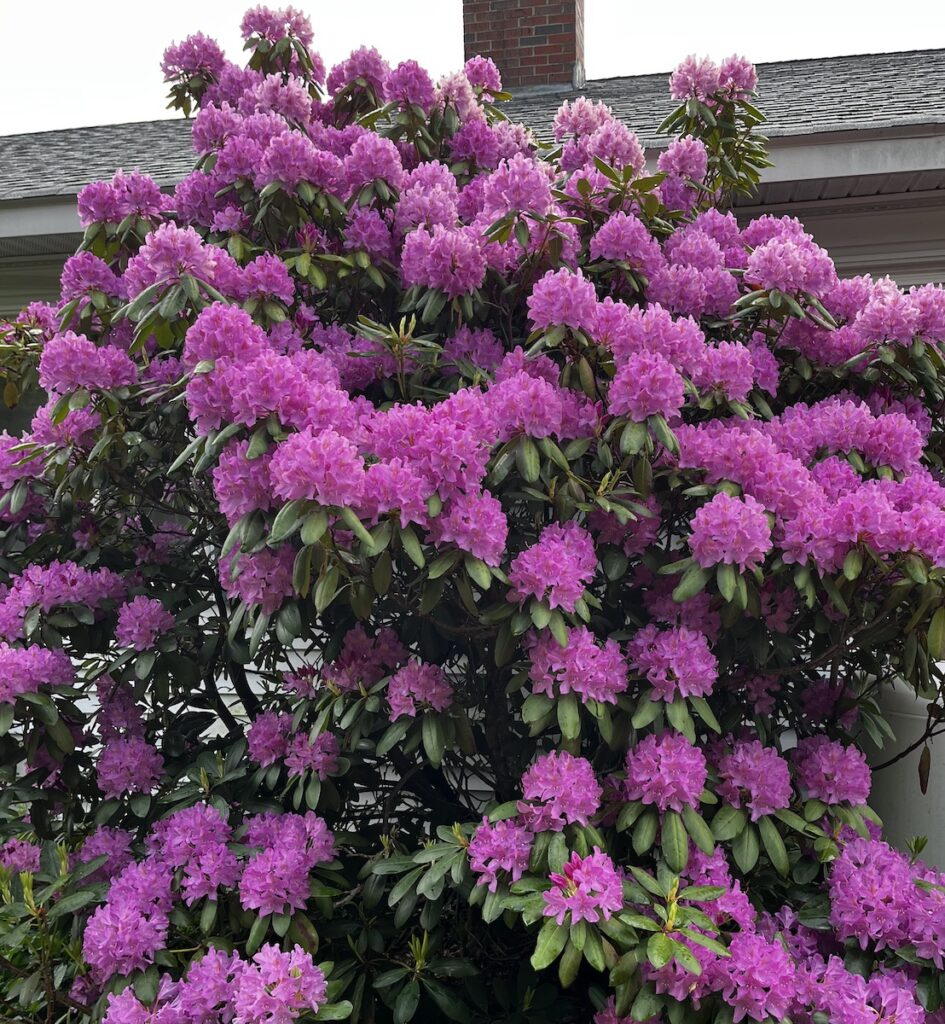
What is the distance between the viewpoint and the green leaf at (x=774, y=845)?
1.90 metres

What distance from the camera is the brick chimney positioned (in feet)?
20.6

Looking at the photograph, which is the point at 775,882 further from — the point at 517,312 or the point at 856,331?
the point at 517,312

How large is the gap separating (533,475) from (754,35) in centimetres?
2110

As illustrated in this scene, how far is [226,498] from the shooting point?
1777mm

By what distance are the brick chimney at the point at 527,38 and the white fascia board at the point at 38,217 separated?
3.39 m

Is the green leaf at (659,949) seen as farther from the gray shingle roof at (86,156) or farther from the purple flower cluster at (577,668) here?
the gray shingle roof at (86,156)

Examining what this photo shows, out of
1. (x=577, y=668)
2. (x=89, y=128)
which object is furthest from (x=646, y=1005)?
(x=89, y=128)

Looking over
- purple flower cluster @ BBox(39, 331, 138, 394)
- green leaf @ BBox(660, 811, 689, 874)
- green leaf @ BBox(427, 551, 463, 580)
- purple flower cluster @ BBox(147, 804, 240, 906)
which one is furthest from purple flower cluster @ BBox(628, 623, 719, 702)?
purple flower cluster @ BBox(39, 331, 138, 394)

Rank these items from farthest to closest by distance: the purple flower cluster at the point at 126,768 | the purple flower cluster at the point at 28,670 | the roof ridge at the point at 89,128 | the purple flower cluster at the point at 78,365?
the roof ridge at the point at 89,128
the purple flower cluster at the point at 126,768
the purple flower cluster at the point at 78,365
the purple flower cluster at the point at 28,670

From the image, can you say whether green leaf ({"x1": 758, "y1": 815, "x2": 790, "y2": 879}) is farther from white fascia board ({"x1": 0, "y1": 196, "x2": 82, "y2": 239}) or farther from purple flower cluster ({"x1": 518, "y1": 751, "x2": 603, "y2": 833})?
white fascia board ({"x1": 0, "y1": 196, "x2": 82, "y2": 239})

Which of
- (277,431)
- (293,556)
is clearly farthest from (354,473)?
(293,556)

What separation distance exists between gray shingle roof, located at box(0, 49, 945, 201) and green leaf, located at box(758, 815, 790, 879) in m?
3.04

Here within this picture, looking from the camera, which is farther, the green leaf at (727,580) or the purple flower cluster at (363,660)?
the purple flower cluster at (363,660)

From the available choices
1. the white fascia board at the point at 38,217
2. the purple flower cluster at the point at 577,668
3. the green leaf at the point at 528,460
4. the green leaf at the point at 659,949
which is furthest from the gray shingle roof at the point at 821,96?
the green leaf at the point at 659,949
